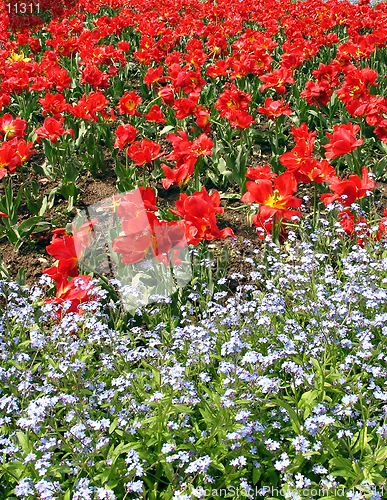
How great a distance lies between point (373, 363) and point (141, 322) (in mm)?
1395

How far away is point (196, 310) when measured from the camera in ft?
7.82

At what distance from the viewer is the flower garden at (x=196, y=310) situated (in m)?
1.56

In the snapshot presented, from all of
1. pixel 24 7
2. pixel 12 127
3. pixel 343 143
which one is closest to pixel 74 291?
pixel 343 143

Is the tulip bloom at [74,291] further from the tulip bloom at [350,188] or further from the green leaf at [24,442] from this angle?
the tulip bloom at [350,188]

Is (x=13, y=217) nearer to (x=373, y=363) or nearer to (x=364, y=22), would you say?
(x=373, y=363)

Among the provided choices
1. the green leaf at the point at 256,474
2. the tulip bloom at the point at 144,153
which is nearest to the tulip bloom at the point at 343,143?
the tulip bloom at the point at 144,153

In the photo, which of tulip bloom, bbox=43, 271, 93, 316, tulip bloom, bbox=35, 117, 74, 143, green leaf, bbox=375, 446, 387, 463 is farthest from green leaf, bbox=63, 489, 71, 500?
tulip bloom, bbox=35, 117, 74, 143

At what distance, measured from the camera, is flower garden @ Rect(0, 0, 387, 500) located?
1.56 metres

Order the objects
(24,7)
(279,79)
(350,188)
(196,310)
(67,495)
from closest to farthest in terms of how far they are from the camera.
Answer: (67,495), (196,310), (350,188), (279,79), (24,7)

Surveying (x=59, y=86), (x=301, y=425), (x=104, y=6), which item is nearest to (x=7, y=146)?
(x=59, y=86)

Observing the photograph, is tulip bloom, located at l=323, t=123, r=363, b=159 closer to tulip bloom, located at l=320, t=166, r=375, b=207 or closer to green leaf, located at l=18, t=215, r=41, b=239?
tulip bloom, located at l=320, t=166, r=375, b=207

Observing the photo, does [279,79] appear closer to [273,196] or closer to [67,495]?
[273,196]

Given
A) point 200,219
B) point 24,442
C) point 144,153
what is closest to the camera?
point 24,442

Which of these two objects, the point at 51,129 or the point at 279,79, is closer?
the point at 51,129
